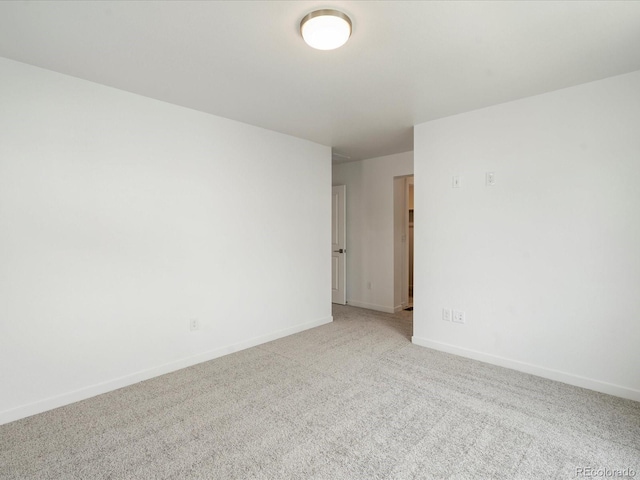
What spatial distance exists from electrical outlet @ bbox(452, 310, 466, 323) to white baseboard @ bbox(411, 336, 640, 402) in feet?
0.89

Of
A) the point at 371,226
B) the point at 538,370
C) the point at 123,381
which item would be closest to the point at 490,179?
the point at 538,370

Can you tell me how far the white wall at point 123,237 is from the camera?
222 cm

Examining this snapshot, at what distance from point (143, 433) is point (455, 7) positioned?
302cm

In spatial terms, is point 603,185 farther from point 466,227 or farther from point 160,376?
point 160,376

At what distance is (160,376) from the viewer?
284cm

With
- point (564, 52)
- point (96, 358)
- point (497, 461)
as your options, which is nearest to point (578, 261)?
point (564, 52)

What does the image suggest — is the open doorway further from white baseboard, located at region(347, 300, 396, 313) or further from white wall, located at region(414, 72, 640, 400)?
white wall, located at region(414, 72, 640, 400)

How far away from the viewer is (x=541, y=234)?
2791 mm

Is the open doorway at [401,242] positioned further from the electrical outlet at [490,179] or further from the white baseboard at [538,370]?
the electrical outlet at [490,179]

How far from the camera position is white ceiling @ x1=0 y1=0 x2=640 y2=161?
1.73 meters

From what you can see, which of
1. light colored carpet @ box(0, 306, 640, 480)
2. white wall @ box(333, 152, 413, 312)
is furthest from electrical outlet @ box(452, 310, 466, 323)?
white wall @ box(333, 152, 413, 312)

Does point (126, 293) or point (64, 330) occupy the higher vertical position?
point (126, 293)

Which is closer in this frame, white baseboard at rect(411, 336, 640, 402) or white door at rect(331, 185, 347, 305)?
white baseboard at rect(411, 336, 640, 402)

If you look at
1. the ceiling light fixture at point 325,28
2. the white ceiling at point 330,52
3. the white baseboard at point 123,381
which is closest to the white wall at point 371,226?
the white baseboard at point 123,381
